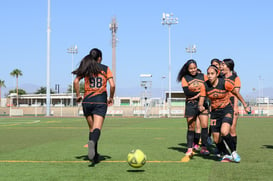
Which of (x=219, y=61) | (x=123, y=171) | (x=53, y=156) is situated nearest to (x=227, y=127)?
(x=219, y=61)

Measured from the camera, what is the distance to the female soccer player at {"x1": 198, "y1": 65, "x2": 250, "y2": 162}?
302 inches

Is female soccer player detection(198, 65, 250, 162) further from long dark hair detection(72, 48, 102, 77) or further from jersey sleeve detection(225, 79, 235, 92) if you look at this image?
long dark hair detection(72, 48, 102, 77)

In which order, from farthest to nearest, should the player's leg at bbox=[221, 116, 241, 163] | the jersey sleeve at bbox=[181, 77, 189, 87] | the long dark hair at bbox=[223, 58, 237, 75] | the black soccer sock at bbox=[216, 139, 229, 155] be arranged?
the jersey sleeve at bbox=[181, 77, 189, 87] → the long dark hair at bbox=[223, 58, 237, 75] → the black soccer sock at bbox=[216, 139, 229, 155] → the player's leg at bbox=[221, 116, 241, 163]

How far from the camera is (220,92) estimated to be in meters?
7.75

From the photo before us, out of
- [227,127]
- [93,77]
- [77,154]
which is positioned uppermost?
[93,77]

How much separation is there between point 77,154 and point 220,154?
319 centimetres

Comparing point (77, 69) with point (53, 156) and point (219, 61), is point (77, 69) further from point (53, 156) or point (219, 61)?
point (219, 61)

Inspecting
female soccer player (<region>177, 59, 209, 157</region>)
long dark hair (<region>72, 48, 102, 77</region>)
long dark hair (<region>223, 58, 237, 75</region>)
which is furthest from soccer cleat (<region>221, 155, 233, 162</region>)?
long dark hair (<region>72, 48, 102, 77</region>)

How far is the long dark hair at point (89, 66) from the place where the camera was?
722 cm

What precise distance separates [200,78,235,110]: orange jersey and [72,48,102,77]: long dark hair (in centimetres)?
229

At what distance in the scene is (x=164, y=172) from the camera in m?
6.28

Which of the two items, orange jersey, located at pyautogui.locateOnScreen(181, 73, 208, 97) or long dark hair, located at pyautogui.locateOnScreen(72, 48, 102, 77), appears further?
orange jersey, located at pyautogui.locateOnScreen(181, 73, 208, 97)

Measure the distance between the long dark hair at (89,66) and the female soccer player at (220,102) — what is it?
7.40 ft

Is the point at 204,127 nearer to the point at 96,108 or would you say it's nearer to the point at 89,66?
the point at 96,108
